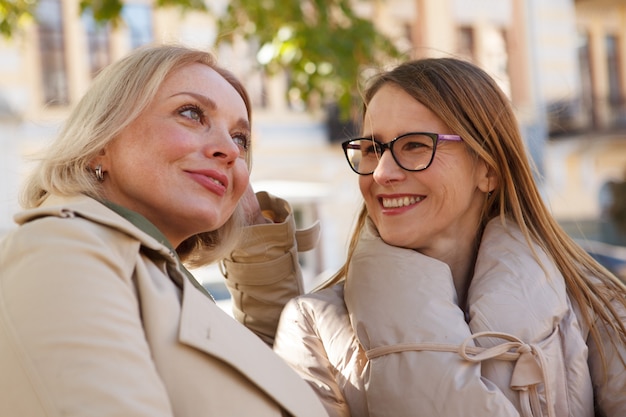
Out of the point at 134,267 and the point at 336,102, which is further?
the point at 336,102

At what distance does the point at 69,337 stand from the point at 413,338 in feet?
3.17

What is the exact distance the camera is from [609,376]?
2.21 m

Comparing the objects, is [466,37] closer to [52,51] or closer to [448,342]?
[52,51]

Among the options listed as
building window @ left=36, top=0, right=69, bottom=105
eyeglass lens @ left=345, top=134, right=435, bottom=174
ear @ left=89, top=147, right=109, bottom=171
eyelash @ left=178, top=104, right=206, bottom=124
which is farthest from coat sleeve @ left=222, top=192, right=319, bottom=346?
building window @ left=36, top=0, right=69, bottom=105

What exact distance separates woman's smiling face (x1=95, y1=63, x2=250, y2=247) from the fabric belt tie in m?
0.62

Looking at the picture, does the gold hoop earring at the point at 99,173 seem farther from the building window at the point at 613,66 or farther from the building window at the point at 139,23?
the building window at the point at 613,66

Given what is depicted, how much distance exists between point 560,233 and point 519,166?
0.83 feet

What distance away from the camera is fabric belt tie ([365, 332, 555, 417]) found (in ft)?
6.59

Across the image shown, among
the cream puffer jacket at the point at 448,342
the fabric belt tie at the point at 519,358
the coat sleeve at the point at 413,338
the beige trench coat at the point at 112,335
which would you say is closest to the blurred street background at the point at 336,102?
the cream puffer jacket at the point at 448,342

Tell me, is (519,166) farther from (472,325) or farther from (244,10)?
(244,10)

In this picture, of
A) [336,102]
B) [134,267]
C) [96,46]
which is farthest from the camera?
[96,46]

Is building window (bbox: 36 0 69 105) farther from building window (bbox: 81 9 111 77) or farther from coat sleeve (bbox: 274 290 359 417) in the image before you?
coat sleeve (bbox: 274 290 359 417)

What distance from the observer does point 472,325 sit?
7.02ft

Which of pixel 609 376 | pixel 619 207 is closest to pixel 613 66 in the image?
pixel 619 207
